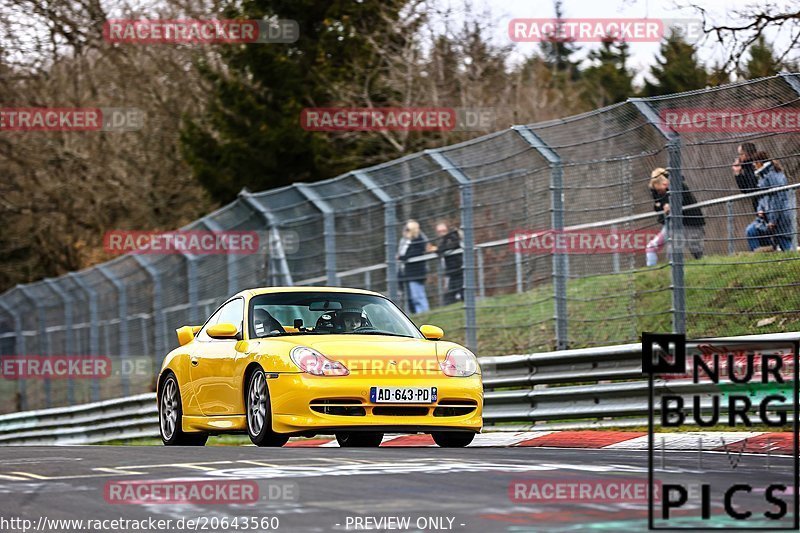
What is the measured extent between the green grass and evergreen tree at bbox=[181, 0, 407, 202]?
1657 cm

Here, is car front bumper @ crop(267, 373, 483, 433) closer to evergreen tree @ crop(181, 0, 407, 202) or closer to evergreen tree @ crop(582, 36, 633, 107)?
evergreen tree @ crop(181, 0, 407, 202)

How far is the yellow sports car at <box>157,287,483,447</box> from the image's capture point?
10.6m

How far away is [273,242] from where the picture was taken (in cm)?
1877

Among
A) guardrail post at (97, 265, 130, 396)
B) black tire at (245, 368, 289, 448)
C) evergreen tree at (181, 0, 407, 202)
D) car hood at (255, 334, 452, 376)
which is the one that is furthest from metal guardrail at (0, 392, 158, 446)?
evergreen tree at (181, 0, 407, 202)

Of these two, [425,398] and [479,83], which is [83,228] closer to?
[479,83]

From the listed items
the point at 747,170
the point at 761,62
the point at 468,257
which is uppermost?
the point at 761,62

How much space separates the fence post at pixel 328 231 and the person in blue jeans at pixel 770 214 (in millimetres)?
6688

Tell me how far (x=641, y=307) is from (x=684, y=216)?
127 inches

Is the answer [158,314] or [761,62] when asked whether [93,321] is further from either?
[761,62]

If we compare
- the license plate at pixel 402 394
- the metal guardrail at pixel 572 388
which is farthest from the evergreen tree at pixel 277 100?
the license plate at pixel 402 394

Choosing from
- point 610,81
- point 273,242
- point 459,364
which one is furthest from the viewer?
point 610,81

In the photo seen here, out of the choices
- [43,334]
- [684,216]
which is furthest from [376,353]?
[43,334]

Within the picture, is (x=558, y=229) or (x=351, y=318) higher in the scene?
(x=558, y=229)

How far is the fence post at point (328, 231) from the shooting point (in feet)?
57.7
